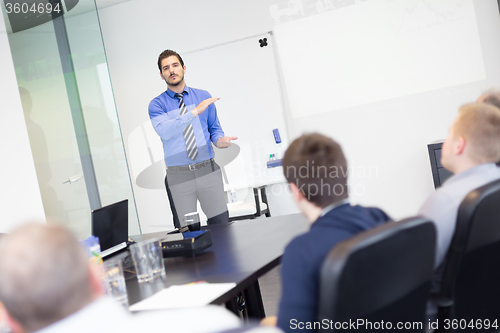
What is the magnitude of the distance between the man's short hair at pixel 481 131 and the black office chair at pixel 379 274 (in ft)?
2.37

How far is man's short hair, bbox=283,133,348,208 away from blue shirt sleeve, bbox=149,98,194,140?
276 centimetres

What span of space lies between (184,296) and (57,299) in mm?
793

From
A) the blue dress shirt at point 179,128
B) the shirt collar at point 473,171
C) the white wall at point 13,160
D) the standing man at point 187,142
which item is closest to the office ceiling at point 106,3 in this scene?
the white wall at point 13,160

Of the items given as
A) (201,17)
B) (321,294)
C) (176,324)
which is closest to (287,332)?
(321,294)

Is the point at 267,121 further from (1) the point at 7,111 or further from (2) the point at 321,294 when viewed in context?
(2) the point at 321,294

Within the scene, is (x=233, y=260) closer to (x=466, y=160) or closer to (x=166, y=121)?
(x=466, y=160)

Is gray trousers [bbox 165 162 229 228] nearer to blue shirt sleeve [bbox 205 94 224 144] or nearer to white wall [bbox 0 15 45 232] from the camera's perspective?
blue shirt sleeve [bbox 205 94 224 144]

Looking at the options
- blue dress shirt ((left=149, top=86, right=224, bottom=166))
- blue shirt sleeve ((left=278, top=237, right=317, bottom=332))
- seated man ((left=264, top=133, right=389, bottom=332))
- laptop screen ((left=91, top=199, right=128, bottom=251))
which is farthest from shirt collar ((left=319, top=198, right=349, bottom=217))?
blue dress shirt ((left=149, top=86, right=224, bottom=166))

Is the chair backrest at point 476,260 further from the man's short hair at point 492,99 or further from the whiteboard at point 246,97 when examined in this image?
the whiteboard at point 246,97

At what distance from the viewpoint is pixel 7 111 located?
12.8 feet

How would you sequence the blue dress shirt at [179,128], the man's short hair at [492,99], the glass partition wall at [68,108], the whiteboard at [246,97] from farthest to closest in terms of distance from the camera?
the whiteboard at [246,97]
the glass partition wall at [68,108]
the blue dress shirt at [179,128]
the man's short hair at [492,99]

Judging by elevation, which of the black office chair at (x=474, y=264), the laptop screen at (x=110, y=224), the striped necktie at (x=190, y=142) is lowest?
the black office chair at (x=474, y=264)

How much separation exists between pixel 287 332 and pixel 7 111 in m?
3.53

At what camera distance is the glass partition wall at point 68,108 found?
4.16m
